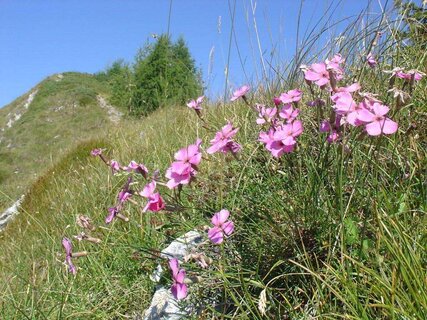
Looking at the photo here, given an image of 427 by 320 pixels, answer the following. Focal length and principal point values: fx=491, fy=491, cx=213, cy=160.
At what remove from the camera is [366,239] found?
61.3 inches

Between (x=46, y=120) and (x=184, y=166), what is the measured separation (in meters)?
29.0

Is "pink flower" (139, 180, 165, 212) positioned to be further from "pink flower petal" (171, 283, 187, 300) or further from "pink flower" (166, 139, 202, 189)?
"pink flower petal" (171, 283, 187, 300)

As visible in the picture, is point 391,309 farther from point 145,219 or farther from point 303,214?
point 145,219

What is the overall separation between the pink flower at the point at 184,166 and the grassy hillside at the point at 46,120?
23132mm

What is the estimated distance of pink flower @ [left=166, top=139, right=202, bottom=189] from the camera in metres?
1.49

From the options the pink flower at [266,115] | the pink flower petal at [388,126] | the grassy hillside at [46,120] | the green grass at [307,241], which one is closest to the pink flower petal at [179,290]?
the green grass at [307,241]

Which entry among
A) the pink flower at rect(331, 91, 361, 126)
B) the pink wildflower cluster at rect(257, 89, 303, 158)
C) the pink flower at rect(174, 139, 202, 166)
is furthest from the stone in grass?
the pink flower at rect(331, 91, 361, 126)

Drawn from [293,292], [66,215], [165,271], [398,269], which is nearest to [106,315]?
[165,271]

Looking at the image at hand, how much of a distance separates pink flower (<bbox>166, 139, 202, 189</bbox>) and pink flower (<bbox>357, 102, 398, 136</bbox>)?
486 mm

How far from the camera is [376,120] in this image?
1301 mm

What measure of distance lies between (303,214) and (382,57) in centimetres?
165

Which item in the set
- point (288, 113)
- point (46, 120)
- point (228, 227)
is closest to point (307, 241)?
point (228, 227)

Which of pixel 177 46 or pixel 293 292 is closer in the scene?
pixel 293 292

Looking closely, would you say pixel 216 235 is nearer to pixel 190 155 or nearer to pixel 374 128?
pixel 190 155
